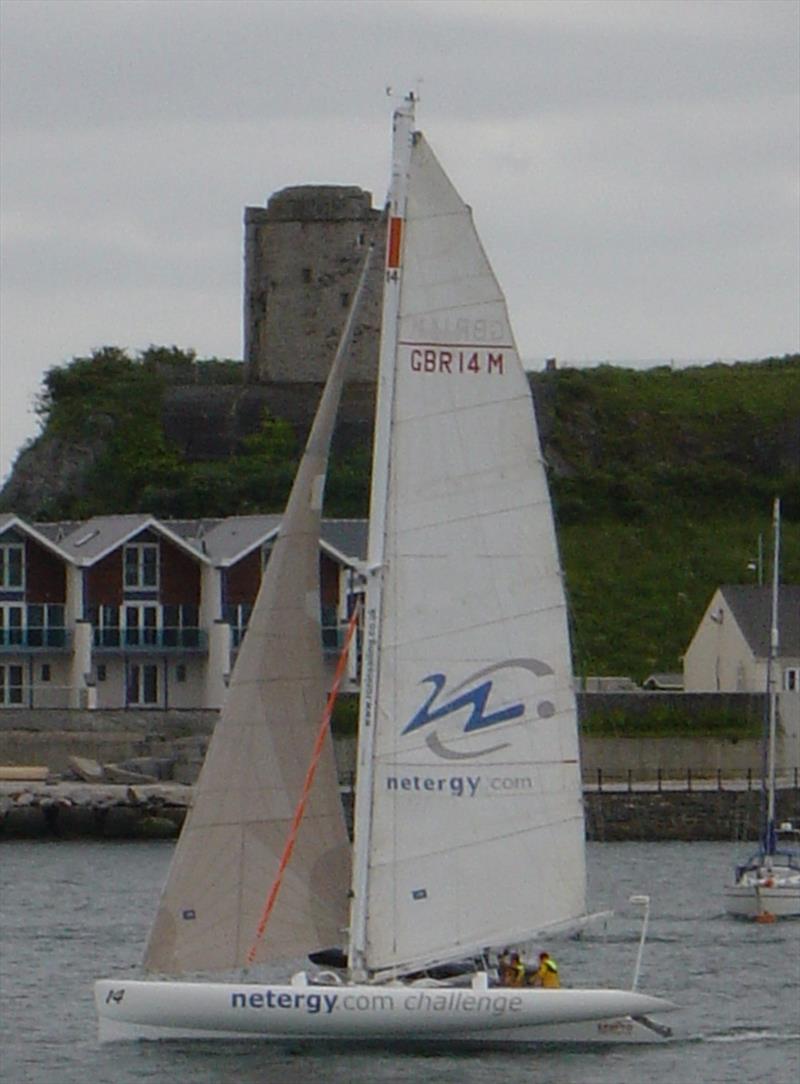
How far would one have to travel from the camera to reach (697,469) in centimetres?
9819

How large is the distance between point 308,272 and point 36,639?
1078 inches

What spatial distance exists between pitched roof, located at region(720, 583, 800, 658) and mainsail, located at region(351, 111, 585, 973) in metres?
47.7

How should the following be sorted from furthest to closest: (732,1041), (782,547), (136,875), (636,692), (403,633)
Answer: (782,547) → (636,692) → (136,875) → (732,1041) → (403,633)

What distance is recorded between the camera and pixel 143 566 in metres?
79.3

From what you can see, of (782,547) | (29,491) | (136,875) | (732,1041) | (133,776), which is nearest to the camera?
(732,1041)

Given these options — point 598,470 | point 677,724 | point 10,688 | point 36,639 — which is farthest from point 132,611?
point 598,470

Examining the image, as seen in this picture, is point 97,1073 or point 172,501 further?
point 172,501

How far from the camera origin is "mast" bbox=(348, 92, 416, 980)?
2842 centimetres

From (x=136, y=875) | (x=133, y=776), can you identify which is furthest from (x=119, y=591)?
(x=136, y=875)

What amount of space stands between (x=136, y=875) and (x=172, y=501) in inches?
1649

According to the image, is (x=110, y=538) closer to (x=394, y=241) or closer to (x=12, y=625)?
(x=12, y=625)

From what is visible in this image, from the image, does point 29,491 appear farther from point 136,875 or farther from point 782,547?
point 136,875

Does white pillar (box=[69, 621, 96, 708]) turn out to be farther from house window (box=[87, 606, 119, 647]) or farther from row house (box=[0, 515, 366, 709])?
house window (box=[87, 606, 119, 647])

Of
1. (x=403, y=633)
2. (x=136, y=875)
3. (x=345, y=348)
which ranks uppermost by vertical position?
(x=345, y=348)
